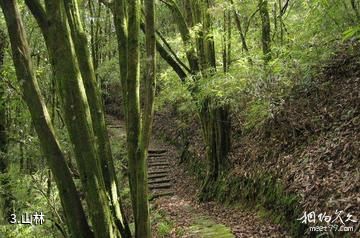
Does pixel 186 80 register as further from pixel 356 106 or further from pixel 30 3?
pixel 30 3

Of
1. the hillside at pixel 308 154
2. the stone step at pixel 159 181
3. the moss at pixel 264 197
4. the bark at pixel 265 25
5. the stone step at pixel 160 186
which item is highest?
the bark at pixel 265 25

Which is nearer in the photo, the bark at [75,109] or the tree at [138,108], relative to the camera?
the bark at [75,109]

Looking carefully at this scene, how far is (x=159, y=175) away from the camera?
12.5 meters

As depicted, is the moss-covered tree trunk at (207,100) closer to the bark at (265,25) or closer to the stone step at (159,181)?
the bark at (265,25)

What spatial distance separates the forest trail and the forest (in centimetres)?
5

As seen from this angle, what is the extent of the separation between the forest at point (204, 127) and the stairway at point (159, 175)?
7 cm

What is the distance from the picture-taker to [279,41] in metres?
9.22

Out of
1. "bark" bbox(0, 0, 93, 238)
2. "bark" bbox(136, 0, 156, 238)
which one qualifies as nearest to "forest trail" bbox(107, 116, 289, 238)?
"bark" bbox(136, 0, 156, 238)

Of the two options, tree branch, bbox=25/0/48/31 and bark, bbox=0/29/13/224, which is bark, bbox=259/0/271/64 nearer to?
tree branch, bbox=25/0/48/31

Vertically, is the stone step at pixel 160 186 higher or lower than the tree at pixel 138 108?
lower

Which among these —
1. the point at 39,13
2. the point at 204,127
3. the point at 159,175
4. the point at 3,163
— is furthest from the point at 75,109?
the point at 159,175

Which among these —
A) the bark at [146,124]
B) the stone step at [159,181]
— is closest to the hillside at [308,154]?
the bark at [146,124]

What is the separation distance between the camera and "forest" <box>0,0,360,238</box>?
12.9 feet

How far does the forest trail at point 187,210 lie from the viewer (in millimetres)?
5980
